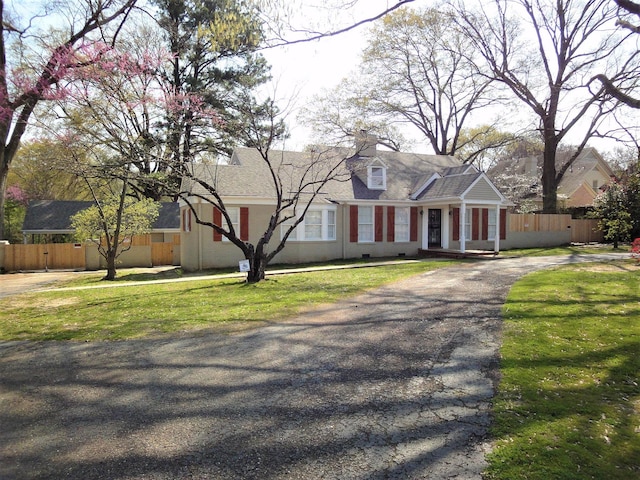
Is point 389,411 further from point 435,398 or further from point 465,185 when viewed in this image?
point 465,185

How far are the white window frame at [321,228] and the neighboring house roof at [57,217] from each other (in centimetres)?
1405

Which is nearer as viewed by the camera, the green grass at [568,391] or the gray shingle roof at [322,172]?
the green grass at [568,391]

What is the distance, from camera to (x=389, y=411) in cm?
418

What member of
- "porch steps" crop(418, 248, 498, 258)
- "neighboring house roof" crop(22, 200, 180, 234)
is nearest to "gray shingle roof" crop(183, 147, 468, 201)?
"porch steps" crop(418, 248, 498, 258)

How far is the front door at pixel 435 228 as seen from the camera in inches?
856

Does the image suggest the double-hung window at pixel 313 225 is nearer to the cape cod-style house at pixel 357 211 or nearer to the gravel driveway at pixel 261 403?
the cape cod-style house at pixel 357 211

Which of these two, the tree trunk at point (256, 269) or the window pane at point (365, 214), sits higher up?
the window pane at point (365, 214)

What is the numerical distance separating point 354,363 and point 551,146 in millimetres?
26109

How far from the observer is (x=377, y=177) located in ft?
69.2

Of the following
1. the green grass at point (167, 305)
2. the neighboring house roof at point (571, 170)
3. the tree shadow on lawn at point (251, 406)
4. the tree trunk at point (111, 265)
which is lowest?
the tree shadow on lawn at point (251, 406)

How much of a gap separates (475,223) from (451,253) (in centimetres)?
337

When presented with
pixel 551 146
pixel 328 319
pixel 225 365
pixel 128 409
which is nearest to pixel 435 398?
→ pixel 225 365

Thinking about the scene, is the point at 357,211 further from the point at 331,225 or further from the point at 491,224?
the point at 491,224

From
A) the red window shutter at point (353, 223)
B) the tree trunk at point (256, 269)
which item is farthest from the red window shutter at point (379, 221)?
the tree trunk at point (256, 269)
